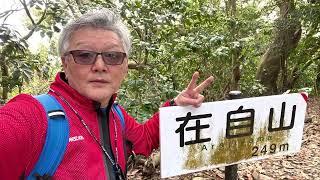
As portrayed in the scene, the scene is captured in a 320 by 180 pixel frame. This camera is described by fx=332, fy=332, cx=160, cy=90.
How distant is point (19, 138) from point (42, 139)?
7cm

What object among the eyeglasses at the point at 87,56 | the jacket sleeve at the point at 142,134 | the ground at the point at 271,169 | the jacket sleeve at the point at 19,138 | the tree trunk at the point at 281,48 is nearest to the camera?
the jacket sleeve at the point at 19,138

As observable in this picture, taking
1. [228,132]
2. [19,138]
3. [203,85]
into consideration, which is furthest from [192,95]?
[19,138]

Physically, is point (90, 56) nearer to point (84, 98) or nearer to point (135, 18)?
point (84, 98)

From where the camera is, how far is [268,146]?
1.97 metres

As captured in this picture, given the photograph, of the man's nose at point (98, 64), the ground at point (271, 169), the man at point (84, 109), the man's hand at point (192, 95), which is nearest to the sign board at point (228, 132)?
the man's hand at point (192, 95)

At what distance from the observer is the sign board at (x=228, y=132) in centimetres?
172

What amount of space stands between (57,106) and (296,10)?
6149 millimetres

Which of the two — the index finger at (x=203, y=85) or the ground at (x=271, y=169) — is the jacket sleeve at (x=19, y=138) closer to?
the index finger at (x=203, y=85)

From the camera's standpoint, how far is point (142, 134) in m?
1.86

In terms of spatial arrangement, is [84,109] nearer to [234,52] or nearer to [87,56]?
[87,56]

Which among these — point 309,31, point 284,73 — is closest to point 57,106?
point 309,31

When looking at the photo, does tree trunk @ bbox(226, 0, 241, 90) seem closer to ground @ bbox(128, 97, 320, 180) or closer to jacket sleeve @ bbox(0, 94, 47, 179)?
ground @ bbox(128, 97, 320, 180)

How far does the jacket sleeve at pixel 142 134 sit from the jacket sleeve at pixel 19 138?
2.17ft

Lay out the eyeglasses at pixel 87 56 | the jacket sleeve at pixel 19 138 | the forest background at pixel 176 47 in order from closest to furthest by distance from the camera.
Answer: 1. the jacket sleeve at pixel 19 138
2. the eyeglasses at pixel 87 56
3. the forest background at pixel 176 47
